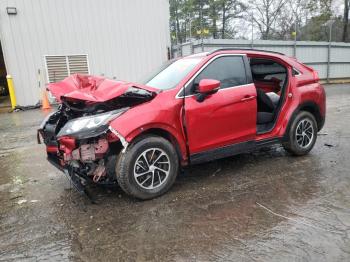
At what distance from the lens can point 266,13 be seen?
113 ft

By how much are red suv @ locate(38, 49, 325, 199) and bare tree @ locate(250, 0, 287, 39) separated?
105ft

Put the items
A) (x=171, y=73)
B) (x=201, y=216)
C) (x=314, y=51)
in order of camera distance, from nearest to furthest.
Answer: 1. (x=201, y=216)
2. (x=171, y=73)
3. (x=314, y=51)

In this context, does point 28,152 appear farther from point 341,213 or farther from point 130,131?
point 341,213

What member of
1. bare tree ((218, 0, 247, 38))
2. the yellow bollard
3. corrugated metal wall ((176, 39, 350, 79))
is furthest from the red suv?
bare tree ((218, 0, 247, 38))

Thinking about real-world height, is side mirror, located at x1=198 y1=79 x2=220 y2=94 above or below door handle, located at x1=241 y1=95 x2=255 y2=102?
above

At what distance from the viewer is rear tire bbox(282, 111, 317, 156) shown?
5.03 metres

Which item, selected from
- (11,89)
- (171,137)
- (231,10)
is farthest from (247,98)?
(231,10)

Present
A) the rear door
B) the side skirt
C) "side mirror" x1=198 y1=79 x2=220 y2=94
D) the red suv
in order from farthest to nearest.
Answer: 1. the side skirt
2. the rear door
3. "side mirror" x1=198 y1=79 x2=220 y2=94
4. the red suv

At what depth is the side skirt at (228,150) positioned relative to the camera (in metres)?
4.12

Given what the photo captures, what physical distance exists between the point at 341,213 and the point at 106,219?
2413 millimetres

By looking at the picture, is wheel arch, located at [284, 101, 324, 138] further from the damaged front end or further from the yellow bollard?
the yellow bollard

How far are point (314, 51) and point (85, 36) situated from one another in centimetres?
1378

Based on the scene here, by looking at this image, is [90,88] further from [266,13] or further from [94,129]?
[266,13]

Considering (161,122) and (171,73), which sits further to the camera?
(171,73)
